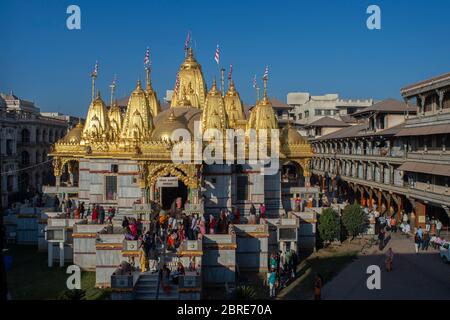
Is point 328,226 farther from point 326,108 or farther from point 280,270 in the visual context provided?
point 326,108

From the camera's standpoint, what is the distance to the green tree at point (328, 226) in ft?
→ 99.2

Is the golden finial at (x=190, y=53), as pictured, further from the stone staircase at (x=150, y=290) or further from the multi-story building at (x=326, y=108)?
the multi-story building at (x=326, y=108)

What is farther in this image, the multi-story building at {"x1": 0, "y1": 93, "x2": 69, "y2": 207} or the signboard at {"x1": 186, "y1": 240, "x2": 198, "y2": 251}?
the multi-story building at {"x1": 0, "y1": 93, "x2": 69, "y2": 207}

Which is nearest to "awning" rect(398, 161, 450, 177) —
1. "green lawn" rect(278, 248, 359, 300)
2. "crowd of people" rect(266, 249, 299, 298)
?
"green lawn" rect(278, 248, 359, 300)

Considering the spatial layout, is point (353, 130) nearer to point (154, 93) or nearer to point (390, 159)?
point (390, 159)

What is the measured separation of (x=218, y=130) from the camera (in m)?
30.8

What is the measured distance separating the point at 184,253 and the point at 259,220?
768 cm

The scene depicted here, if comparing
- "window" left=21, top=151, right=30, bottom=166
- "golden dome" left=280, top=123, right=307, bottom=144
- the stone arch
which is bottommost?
the stone arch

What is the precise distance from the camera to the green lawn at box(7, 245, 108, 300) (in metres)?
22.1

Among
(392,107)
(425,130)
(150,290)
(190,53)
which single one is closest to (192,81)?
(190,53)

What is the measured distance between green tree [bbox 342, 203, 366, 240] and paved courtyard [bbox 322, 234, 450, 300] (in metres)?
2.64

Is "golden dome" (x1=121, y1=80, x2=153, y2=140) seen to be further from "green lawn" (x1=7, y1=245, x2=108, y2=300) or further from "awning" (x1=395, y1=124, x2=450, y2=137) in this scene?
"awning" (x1=395, y1=124, x2=450, y2=137)

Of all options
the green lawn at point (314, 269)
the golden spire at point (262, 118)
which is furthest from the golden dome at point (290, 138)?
the green lawn at point (314, 269)

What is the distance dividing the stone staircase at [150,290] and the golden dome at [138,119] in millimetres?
13488
